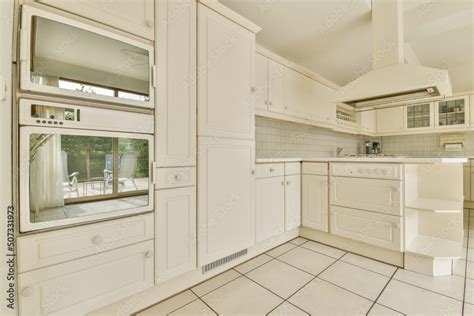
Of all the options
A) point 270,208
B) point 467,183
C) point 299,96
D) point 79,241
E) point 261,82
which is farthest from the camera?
point 467,183

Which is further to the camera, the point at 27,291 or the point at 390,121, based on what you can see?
the point at 390,121

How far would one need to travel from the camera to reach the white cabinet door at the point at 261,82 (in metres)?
2.27

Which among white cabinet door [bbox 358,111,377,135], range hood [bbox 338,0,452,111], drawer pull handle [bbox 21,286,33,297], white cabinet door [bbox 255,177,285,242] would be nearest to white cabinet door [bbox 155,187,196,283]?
drawer pull handle [bbox 21,286,33,297]

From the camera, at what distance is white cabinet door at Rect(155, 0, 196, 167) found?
134 cm

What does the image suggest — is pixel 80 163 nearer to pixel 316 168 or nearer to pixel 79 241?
pixel 79 241

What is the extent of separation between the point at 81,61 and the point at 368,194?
7.68 ft

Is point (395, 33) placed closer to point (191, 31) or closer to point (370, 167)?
point (370, 167)

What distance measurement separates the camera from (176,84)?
1409 mm

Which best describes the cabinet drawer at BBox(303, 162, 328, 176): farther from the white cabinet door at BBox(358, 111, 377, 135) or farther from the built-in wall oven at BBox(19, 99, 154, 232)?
the white cabinet door at BBox(358, 111, 377, 135)

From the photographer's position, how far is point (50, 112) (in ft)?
3.24

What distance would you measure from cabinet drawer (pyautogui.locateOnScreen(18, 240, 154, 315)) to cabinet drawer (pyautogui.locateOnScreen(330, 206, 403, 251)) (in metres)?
1.77

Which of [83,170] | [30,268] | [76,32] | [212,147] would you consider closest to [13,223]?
[30,268]

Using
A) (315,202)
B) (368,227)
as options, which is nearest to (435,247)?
(368,227)

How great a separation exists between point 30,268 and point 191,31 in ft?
5.21
